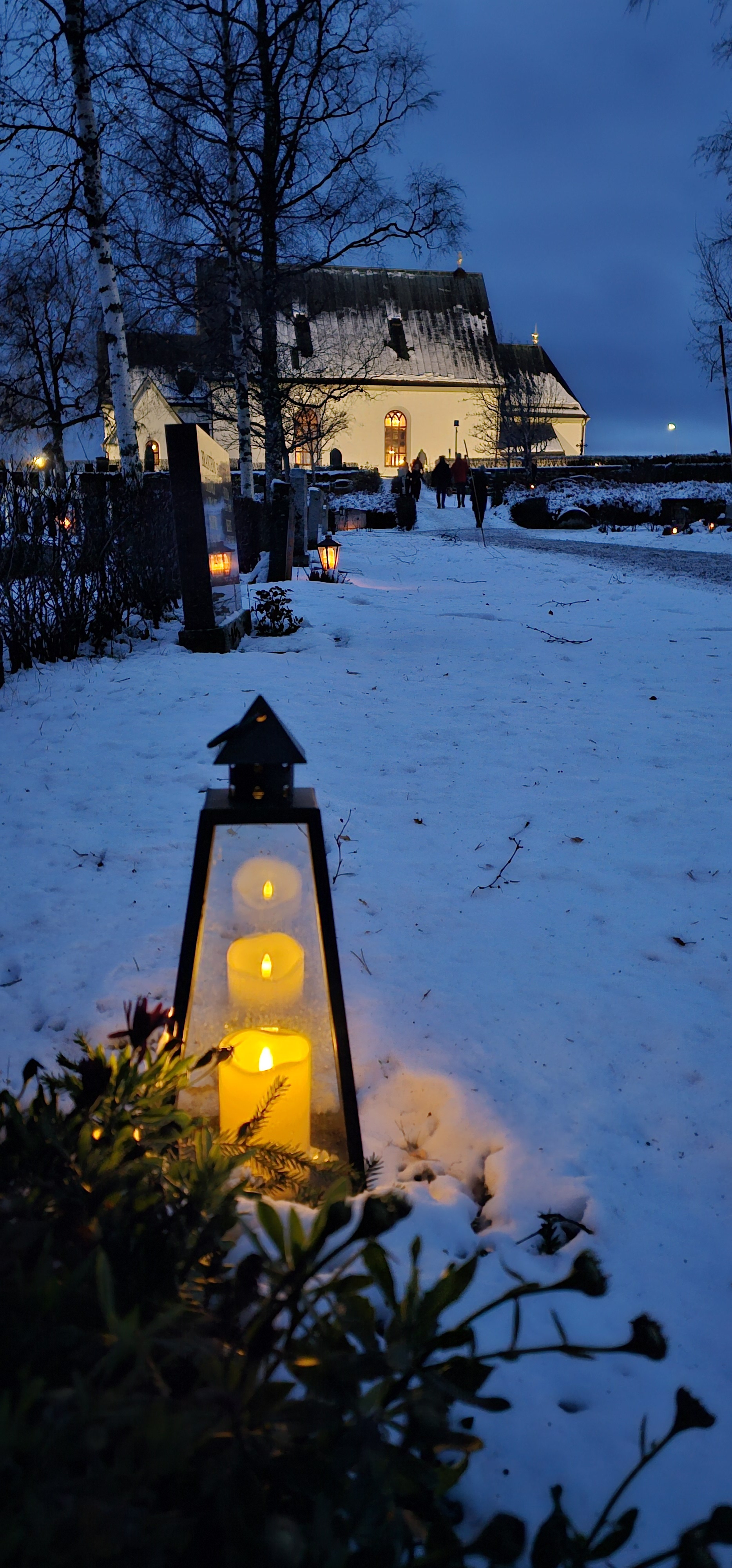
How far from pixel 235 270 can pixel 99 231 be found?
5.28m

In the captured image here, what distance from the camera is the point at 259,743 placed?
1449 millimetres

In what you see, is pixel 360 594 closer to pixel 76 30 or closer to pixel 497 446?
pixel 76 30

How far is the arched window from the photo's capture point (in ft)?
A: 150

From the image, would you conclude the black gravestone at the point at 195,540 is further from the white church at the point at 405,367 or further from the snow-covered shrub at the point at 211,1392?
the white church at the point at 405,367

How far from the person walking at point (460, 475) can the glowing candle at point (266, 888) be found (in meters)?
25.9

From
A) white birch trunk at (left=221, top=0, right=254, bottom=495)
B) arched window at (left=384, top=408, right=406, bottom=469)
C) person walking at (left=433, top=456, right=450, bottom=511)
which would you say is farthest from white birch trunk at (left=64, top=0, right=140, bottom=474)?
arched window at (left=384, top=408, right=406, bottom=469)

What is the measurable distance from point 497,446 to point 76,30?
39141mm

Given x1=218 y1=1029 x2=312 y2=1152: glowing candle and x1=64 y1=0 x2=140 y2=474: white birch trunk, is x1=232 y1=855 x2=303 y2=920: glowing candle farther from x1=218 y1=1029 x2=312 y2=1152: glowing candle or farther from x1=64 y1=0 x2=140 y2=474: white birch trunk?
x1=64 y1=0 x2=140 y2=474: white birch trunk

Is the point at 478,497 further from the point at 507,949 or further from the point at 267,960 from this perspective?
the point at 267,960

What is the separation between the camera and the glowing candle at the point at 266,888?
1.55 meters

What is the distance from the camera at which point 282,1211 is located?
1598 millimetres

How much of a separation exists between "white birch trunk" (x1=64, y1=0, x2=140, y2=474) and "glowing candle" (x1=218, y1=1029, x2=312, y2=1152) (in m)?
7.74

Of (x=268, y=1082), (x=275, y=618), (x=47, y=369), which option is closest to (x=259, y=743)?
(x=268, y=1082)

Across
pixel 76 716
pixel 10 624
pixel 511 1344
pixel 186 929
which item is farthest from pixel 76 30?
pixel 511 1344
